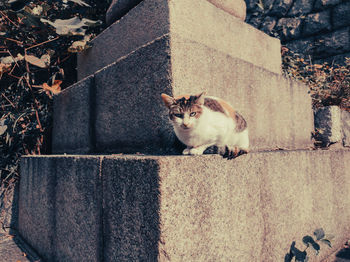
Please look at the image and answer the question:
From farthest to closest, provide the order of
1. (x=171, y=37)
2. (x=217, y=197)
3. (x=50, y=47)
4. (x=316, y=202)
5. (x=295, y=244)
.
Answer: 1. (x=50, y=47)
2. (x=316, y=202)
3. (x=295, y=244)
4. (x=171, y=37)
5. (x=217, y=197)

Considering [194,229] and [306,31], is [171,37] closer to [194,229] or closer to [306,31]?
[194,229]

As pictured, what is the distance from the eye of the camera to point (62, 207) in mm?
1949

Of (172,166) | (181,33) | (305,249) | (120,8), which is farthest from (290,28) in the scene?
(172,166)

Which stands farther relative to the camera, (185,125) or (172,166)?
(185,125)

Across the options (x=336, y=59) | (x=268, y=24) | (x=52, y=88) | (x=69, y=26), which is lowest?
(x=52, y=88)

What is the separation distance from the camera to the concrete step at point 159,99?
1.69 m

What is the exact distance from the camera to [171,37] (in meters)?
1.66

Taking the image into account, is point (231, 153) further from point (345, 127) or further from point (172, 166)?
point (345, 127)

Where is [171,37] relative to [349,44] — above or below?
below

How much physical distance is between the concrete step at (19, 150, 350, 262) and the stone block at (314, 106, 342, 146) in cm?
71

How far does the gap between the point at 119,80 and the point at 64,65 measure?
1.69 m

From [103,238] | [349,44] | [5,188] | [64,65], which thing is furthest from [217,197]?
[349,44]

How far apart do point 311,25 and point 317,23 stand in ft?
0.37

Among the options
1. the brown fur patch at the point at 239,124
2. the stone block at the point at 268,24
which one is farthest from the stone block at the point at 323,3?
the brown fur patch at the point at 239,124
